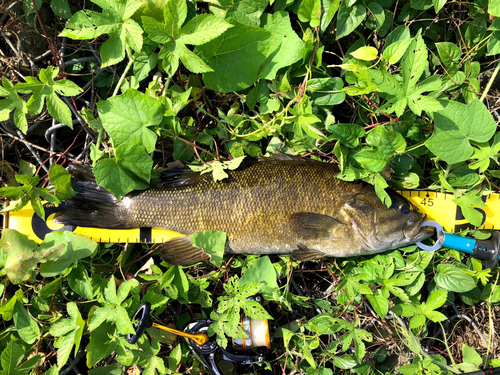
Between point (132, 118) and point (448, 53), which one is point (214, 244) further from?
point (448, 53)

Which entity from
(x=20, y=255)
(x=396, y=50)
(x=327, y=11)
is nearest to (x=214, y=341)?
(x=20, y=255)

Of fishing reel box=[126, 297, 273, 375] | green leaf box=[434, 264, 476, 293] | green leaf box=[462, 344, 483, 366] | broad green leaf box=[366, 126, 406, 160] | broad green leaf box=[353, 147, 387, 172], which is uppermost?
broad green leaf box=[366, 126, 406, 160]

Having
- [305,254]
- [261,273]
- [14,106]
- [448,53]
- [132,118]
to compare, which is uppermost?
[448,53]

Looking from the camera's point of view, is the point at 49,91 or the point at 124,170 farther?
the point at 124,170

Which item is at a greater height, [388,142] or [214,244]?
[388,142]

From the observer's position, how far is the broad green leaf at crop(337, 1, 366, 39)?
2801mm

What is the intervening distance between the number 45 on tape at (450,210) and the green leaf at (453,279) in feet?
1.19

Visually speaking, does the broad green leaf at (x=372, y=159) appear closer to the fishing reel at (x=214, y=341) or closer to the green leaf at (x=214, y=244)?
the green leaf at (x=214, y=244)

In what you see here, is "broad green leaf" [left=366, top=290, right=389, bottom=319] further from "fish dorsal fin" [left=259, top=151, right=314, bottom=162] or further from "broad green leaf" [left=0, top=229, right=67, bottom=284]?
"broad green leaf" [left=0, top=229, right=67, bottom=284]

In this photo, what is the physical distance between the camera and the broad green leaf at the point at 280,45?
2.73 m

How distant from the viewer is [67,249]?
2646 millimetres

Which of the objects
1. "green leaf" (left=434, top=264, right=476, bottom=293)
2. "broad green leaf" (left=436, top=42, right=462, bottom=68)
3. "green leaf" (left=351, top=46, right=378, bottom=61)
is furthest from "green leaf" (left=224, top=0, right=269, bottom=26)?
"green leaf" (left=434, top=264, right=476, bottom=293)

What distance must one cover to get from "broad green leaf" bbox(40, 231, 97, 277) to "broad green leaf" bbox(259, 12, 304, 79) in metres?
2.04

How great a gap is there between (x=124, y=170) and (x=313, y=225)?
5.41 feet
